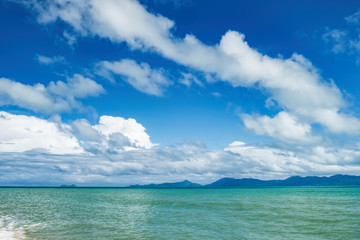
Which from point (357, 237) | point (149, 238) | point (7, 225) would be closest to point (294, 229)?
point (357, 237)

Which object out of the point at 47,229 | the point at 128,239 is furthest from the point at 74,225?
the point at 128,239

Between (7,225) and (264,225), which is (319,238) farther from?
(7,225)

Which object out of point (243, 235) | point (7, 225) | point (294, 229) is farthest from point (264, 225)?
point (7, 225)

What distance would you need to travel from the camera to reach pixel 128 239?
3256 centimetres

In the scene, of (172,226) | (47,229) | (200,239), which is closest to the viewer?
(200,239)

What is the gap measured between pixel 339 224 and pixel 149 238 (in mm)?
29289

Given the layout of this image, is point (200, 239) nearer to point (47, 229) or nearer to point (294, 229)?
point (294, 229)

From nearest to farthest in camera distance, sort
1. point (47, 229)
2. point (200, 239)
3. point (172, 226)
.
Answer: point (200, 239), point (47, 229), point (172, 226)

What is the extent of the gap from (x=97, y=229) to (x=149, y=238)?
30.0 ft

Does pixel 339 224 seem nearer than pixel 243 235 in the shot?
No

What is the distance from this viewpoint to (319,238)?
3284 centimetres

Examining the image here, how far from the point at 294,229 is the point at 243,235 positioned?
926cm

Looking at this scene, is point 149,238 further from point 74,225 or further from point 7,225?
point 7,225

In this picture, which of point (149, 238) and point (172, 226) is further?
point (172, 226)
